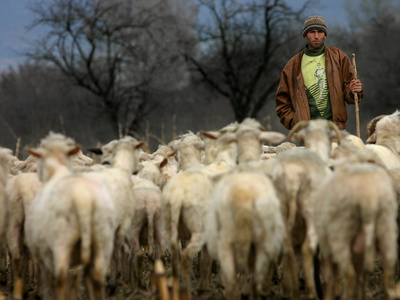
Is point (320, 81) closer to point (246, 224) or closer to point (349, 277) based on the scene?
point (246, 224)

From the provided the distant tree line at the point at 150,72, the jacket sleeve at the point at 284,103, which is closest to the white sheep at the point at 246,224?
the jacket sleeve at the point at 284,103

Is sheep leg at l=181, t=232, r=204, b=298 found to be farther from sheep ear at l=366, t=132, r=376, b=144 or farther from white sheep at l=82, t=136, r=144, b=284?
sheep ear at l=366, t=132, r=376, b=144

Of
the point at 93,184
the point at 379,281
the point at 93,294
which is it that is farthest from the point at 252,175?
the point at 379,281

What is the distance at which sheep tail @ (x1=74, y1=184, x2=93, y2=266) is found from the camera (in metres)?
4.32

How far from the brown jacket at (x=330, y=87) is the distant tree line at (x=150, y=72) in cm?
1907

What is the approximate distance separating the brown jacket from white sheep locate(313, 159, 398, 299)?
396 cm

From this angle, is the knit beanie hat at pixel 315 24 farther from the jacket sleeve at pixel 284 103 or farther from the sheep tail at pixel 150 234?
the sheep tail at pixel 150 234

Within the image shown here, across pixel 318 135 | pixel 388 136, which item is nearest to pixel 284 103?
pixel 388 136

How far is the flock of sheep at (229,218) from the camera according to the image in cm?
408

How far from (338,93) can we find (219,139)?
2549 millimetres

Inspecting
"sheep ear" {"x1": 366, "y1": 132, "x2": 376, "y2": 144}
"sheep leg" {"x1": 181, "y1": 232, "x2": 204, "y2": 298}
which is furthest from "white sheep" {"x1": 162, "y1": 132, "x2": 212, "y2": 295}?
"sheep ear" {"x1": 366, "y1": 132, "x2": 376, "y2": 144}

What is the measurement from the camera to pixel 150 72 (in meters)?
28.3

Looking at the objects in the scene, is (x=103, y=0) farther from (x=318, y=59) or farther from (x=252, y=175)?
(x=252, y=175)

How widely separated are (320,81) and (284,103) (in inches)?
28.0
